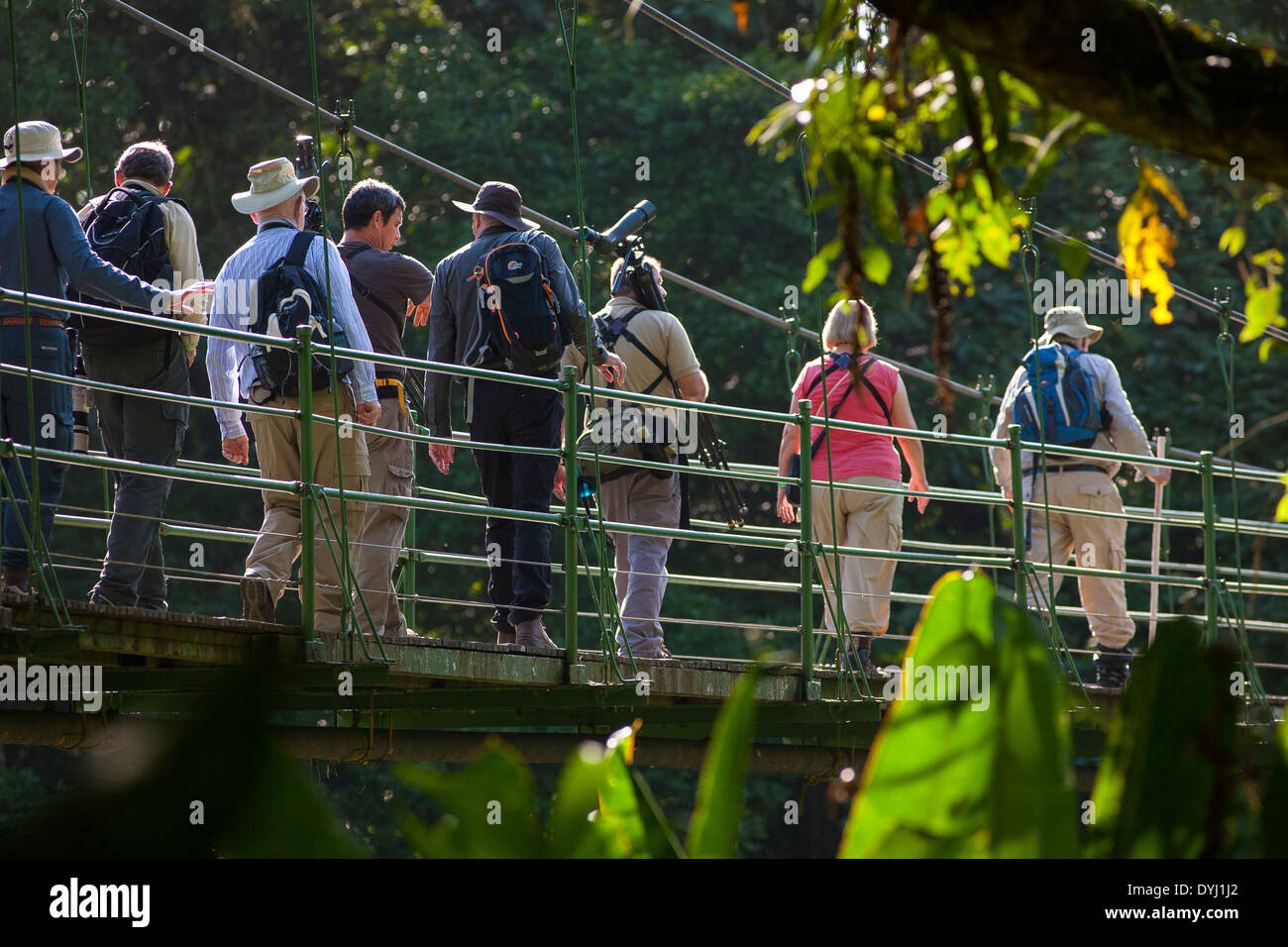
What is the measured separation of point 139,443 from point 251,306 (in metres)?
0.50

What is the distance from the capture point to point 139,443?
4754mm

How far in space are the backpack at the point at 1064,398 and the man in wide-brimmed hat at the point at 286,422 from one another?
105 inches

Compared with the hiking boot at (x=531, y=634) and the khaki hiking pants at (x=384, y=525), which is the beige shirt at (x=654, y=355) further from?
the hiking boot at (x=531, y=634)

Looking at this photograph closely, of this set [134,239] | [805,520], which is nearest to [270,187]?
[134,239]

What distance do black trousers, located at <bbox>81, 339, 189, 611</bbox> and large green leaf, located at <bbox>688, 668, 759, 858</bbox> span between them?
13.2ft

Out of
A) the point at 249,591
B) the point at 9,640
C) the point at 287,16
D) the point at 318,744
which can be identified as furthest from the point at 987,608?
the point at 287,16

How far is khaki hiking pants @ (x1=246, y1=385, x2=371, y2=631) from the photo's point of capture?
4.77 m

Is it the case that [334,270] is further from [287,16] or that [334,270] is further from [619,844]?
[287,16]

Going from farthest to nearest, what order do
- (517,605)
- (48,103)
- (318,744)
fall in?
(48,103) → (318,744) → (517,605)

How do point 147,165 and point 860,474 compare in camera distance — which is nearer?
point 147,165

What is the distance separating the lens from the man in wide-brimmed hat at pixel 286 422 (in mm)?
4777

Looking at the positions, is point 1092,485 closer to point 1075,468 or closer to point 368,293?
point 1075,468

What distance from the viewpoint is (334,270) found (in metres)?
4.90
